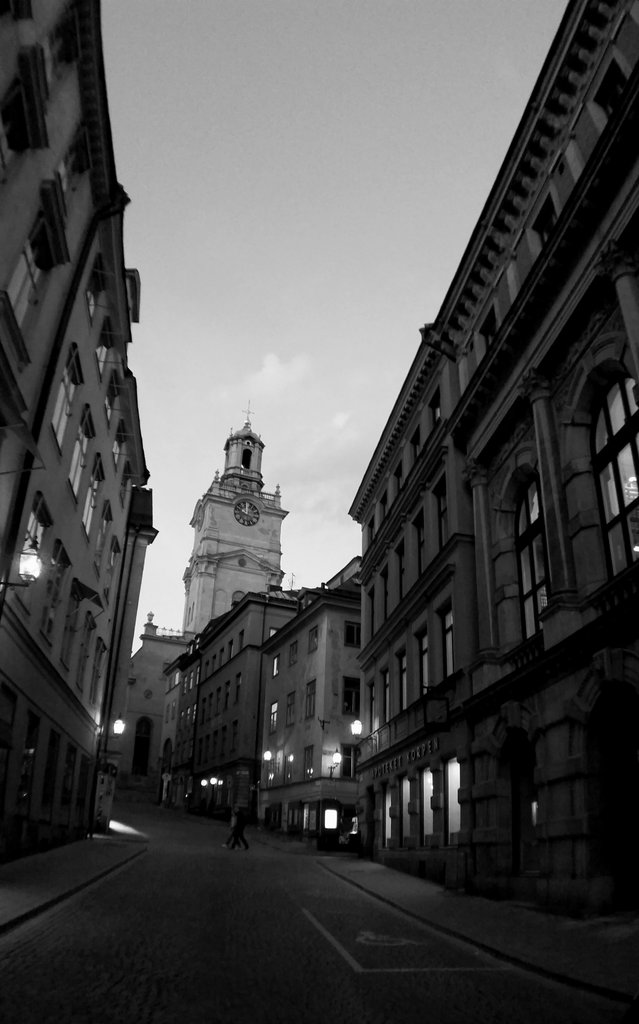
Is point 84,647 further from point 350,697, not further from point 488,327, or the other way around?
point 350,697

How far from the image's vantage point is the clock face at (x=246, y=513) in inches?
3812

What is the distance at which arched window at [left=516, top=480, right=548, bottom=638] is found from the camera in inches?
705

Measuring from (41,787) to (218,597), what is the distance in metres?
69.5

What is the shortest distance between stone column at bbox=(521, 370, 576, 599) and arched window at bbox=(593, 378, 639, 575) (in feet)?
2.74

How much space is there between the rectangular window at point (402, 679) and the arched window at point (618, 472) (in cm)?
1313

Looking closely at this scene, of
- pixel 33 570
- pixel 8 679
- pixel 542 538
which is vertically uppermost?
pixel 542 538

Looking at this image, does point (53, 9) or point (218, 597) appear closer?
point (53, 9)

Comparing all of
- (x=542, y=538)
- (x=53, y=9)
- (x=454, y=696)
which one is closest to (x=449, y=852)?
(x=454, y=696)

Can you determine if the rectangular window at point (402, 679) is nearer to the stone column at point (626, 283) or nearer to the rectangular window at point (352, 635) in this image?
the stone column at point (626, 283)

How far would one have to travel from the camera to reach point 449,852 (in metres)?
19.2

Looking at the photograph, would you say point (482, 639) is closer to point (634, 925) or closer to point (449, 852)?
point (449, 852)

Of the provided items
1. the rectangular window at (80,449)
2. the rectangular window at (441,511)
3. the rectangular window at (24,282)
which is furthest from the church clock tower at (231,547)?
the rectangular window at (24,282)

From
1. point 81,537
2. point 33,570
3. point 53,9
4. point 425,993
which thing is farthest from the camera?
point 81,537

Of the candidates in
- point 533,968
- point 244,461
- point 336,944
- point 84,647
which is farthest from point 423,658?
point 244,461
